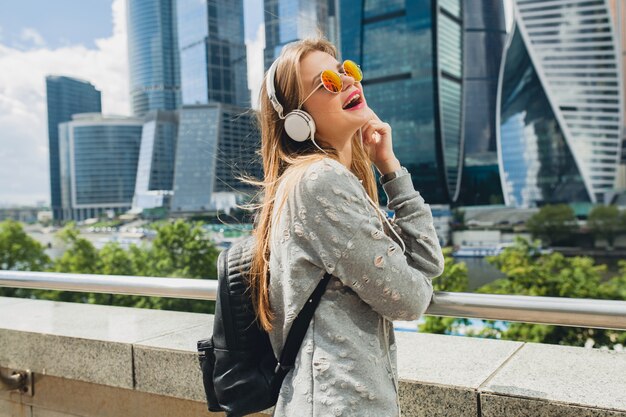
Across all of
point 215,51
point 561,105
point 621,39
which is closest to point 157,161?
point 215,51

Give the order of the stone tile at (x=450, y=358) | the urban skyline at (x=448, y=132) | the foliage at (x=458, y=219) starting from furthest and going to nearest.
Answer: the urban skyline at (x=448, y=132), the foliage at (x=458, y=219), the stone tile at (x=450, y=358)

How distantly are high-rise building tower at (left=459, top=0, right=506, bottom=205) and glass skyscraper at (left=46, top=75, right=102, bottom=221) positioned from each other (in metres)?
61.3

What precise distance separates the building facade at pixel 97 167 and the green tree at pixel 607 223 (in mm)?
65722

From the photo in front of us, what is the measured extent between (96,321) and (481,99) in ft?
288

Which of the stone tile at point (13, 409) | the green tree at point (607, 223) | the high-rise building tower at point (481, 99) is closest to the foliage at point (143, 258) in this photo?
the stone tile at point (13, 409)

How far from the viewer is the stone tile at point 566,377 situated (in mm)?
1786

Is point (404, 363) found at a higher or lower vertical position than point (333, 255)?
lower

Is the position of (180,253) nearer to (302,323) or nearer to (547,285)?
(547,285)

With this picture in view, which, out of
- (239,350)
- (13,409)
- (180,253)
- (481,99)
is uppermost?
(481,99)

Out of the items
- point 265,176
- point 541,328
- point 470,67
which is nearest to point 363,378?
point 265,176

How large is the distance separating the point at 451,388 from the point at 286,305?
2.72 ft

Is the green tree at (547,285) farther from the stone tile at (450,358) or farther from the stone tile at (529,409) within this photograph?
the stone tile at (529,409)

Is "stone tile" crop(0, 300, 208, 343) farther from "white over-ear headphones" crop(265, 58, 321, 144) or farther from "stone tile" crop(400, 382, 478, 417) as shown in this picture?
"white over-ear headphones" crop(265, 58, 321, 144)

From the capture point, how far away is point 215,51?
89000 mm
